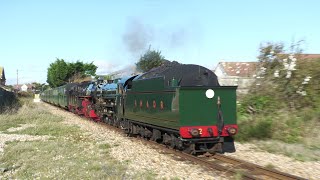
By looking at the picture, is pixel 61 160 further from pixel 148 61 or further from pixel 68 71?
pixel 68 71

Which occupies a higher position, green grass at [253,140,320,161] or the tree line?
the tree line

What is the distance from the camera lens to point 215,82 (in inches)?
451

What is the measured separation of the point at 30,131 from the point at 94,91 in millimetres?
6235

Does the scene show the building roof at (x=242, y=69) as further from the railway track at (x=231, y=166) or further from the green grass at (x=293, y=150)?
the railway track at (x=231, y=166)

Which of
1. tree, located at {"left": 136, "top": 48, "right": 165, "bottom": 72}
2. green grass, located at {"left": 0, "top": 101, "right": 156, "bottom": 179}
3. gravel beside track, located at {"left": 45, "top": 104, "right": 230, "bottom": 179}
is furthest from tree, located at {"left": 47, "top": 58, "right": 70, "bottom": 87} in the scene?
gravel beside track, located at {"left": 45, "top": 104, "right": 230, "bottom": 179}

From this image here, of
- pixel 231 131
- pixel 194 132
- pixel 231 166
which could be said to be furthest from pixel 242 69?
pixel 231 166

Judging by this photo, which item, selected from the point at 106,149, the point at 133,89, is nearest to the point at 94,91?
the point at 133,89

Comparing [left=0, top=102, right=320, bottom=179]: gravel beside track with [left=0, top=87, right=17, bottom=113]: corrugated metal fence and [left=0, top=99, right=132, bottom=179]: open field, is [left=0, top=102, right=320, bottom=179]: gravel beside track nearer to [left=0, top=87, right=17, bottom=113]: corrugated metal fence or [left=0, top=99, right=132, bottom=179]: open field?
[left=0, top=99, right=132, bottom=179]: open field

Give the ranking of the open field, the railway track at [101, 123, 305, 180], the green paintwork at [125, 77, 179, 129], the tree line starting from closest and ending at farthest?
the railway track at [101, 123, 305, 180] < the open field < the green paintwork at [125, 77, 179, 129] < the tree line

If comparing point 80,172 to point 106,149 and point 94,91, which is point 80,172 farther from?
point 94,91

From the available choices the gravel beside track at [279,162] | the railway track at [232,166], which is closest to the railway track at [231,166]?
the railway track at [232,166]

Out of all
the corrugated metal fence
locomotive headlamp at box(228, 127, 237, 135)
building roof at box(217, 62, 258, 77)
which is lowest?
locomotive headlamp at box(228, 127, 237, 135)

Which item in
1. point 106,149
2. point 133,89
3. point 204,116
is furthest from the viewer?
point 133,89

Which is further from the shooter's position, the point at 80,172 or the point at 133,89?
the point at 133,89
